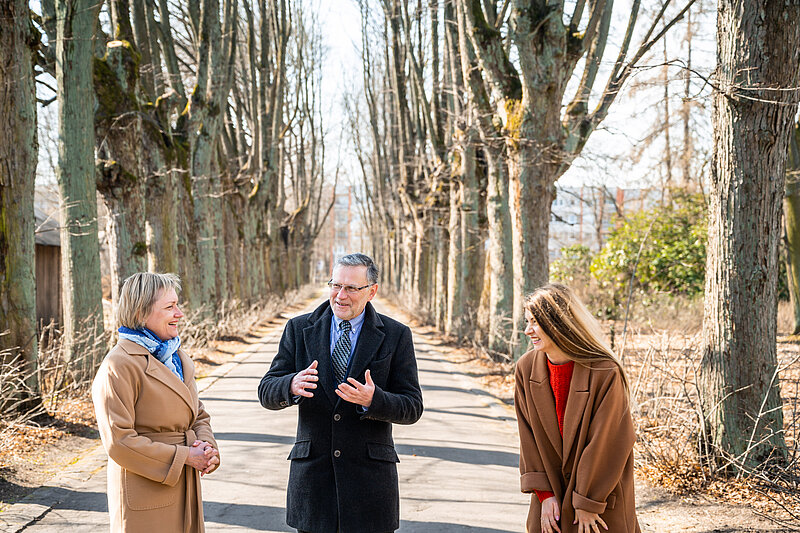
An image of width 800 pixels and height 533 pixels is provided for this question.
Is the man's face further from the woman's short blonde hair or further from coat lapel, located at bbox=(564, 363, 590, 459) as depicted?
coat lapel, located at bbox=(564, 363, 590, 459)

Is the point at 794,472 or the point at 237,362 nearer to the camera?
the point at 794,472

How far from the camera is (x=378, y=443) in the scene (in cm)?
382

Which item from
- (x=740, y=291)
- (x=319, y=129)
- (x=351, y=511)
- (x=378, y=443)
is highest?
(x=319, y=129)

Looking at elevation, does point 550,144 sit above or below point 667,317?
above

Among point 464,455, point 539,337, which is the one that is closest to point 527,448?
point 539,337

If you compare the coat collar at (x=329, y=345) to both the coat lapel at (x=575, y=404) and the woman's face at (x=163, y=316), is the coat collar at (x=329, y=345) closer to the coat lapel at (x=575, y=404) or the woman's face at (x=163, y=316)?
the woman's face at (x=163, y=316)

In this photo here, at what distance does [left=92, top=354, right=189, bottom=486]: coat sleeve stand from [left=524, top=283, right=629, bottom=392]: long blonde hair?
1750 mm

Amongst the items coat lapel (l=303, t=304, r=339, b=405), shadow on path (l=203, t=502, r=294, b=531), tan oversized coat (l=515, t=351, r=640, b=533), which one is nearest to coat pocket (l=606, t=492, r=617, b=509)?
tan oversized coat (l=515, t=351, r=640, b=533)

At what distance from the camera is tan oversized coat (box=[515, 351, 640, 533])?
138 inches

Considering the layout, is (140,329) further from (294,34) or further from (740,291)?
(294,34)

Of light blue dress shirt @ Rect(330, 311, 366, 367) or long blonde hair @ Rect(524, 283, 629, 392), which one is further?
light blue dress shirt @ Rect(330, 311, 366, 367)

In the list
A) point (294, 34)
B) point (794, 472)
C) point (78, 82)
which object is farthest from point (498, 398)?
point (294, 34)

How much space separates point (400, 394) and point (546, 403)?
2.26ft

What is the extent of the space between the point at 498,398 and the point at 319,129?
108 feet
